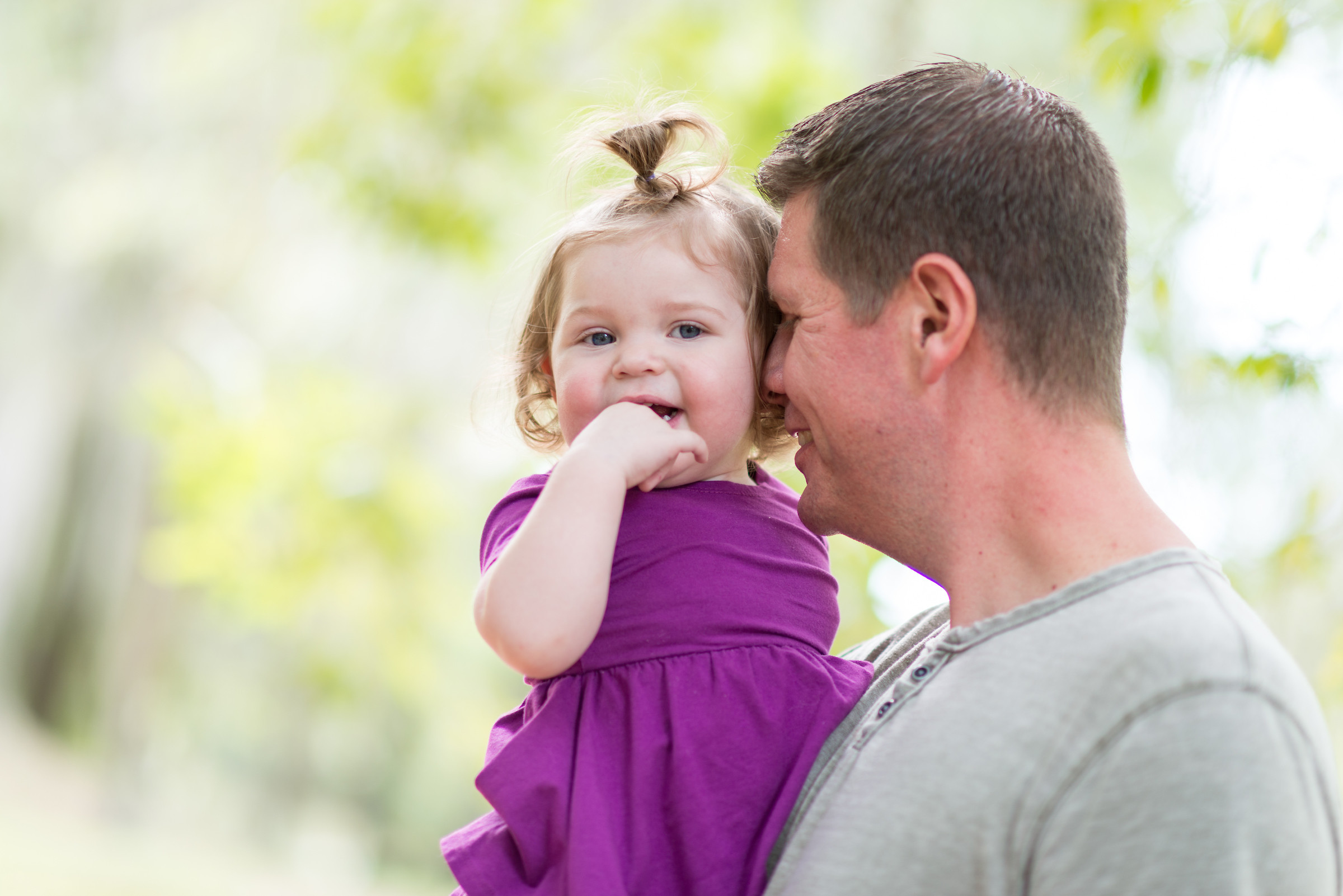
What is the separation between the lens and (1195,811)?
98cm

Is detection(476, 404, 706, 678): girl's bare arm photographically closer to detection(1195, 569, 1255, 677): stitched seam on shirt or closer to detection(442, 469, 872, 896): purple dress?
detection(442, 469, 872, 896): purple dress

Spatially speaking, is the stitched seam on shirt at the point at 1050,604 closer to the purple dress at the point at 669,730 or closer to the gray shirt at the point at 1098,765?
the gray shirt at the point at 1098,765

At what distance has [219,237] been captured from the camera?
6172 mm

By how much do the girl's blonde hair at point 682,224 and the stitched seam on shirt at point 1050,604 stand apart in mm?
499

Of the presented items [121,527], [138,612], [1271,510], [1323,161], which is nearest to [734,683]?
[1323,161]

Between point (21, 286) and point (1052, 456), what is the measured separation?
8.05 metres

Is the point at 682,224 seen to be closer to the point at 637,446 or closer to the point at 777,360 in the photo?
the point at 777,360

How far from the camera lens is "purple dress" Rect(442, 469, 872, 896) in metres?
1.35

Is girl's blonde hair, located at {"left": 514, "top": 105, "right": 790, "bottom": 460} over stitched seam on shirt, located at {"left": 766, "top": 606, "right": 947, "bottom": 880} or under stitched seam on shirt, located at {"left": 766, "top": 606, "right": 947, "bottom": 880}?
over

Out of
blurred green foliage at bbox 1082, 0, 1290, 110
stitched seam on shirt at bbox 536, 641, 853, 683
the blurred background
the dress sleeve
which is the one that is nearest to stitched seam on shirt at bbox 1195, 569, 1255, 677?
stitched seam on shirt at bbox 536, 641, 853, 683

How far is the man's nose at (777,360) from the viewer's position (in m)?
1.57

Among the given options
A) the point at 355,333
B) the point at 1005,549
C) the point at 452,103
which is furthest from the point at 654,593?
the point at 355,333

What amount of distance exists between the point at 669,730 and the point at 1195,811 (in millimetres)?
599

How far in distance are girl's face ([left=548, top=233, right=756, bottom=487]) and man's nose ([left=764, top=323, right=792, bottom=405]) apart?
0.09 feet
